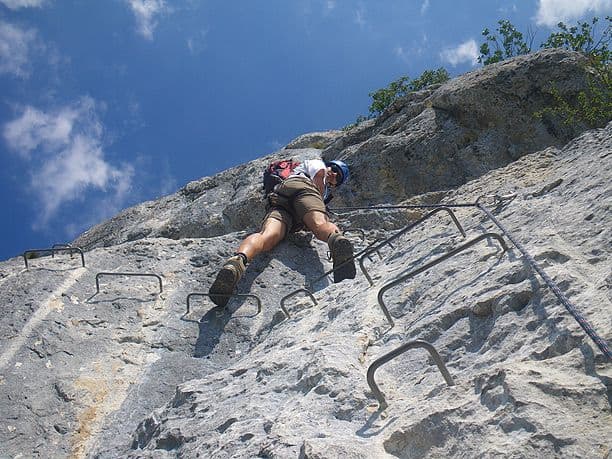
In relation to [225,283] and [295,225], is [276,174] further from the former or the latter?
[225,283]

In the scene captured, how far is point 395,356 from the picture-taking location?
249 cm

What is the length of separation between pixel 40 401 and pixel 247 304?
7.10 ft

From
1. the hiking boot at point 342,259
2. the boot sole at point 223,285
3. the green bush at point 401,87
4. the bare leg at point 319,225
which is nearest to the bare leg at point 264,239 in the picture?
the bare leg at point 319,225

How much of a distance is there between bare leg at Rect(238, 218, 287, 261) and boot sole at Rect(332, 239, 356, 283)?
0.91m

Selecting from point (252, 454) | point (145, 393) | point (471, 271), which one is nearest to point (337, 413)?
point (252, 454)

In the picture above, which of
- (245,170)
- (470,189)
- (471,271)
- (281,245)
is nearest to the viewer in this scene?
(471,271)

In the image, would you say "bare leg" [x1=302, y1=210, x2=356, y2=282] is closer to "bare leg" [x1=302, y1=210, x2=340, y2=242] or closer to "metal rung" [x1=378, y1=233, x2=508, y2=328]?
"bare leg" [x1=302, y1=210, x2=340, y2=242]

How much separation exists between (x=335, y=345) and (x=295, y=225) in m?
3.71

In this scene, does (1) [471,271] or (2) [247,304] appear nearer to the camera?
(1) [471,271]

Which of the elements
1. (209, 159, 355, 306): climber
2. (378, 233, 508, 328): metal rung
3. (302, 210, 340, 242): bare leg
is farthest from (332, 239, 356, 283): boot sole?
(378, 233, 508, 328): metal rung

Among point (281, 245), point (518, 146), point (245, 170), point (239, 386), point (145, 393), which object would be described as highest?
point (245, 170)

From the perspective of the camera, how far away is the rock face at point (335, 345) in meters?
2.26

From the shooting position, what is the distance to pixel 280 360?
3703mm

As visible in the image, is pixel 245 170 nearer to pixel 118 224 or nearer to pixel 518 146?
pixel 118 224
